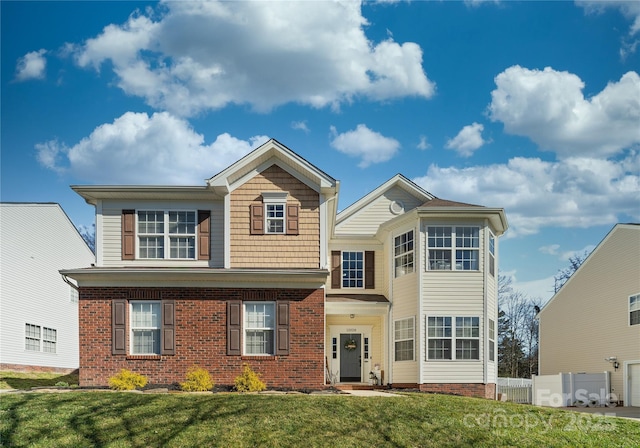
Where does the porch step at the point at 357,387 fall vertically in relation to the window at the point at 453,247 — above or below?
below

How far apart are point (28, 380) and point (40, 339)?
5.25 meters

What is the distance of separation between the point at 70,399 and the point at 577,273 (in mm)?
23231

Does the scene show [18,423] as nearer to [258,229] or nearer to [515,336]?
[258,229]

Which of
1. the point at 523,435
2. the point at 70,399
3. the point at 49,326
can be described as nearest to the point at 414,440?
the point at 523,435

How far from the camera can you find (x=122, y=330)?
60.6ft

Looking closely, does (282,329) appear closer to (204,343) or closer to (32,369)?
(204,343)

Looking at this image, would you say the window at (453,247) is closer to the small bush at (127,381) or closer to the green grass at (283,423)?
the green grass at (283,423)

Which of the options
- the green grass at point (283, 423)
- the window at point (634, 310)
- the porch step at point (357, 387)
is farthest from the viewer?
the window at point (634, 310)

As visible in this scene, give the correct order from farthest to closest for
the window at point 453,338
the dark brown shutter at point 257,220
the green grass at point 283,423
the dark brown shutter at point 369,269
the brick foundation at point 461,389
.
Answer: the dark brown shutter at point 369,269
the window at point 453,338
the brick foundation at point 461,389
the dark brown shutter at point 257,220
the green grass at point 283,423

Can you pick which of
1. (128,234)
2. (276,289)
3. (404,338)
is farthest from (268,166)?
(404,338)

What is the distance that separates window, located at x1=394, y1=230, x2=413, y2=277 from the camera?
21.7 metres

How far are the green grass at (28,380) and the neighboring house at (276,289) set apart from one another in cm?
564

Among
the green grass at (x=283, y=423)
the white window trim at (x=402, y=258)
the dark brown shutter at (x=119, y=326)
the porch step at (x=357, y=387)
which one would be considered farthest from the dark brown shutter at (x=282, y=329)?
the white window trim at (x=402, y=258)

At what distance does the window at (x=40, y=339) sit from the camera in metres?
28.6
